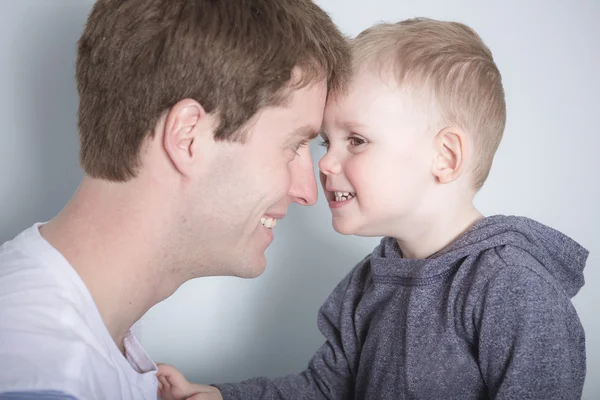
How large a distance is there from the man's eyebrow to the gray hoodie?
1.19 feet

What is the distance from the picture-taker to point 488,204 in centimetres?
229

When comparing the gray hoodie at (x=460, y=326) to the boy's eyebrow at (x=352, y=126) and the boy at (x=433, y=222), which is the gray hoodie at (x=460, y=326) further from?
the boy's eyebrow at (x=352, y=126)

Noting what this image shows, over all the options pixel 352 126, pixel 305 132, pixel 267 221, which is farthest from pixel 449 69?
pixel 267 221

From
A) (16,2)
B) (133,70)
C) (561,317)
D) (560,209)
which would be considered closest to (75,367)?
(133,70)

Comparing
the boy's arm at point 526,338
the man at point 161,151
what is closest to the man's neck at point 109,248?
the man at point 161,151

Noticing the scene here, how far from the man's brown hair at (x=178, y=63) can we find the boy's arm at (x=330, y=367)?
0.60 m

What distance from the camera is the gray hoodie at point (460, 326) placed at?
4.41ft

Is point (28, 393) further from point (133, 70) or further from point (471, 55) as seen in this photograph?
point (471, 55)

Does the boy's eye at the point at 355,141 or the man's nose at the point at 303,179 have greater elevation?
the boy's eye at the point at 355,141

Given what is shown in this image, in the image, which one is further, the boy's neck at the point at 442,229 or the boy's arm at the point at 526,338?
the boy's neck at the point at 442,229

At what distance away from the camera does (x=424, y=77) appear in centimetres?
153

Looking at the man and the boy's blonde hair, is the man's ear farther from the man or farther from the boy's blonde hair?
the boy's blonde hair

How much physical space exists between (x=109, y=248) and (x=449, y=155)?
0.75 metres

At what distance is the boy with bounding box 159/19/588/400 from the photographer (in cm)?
144
